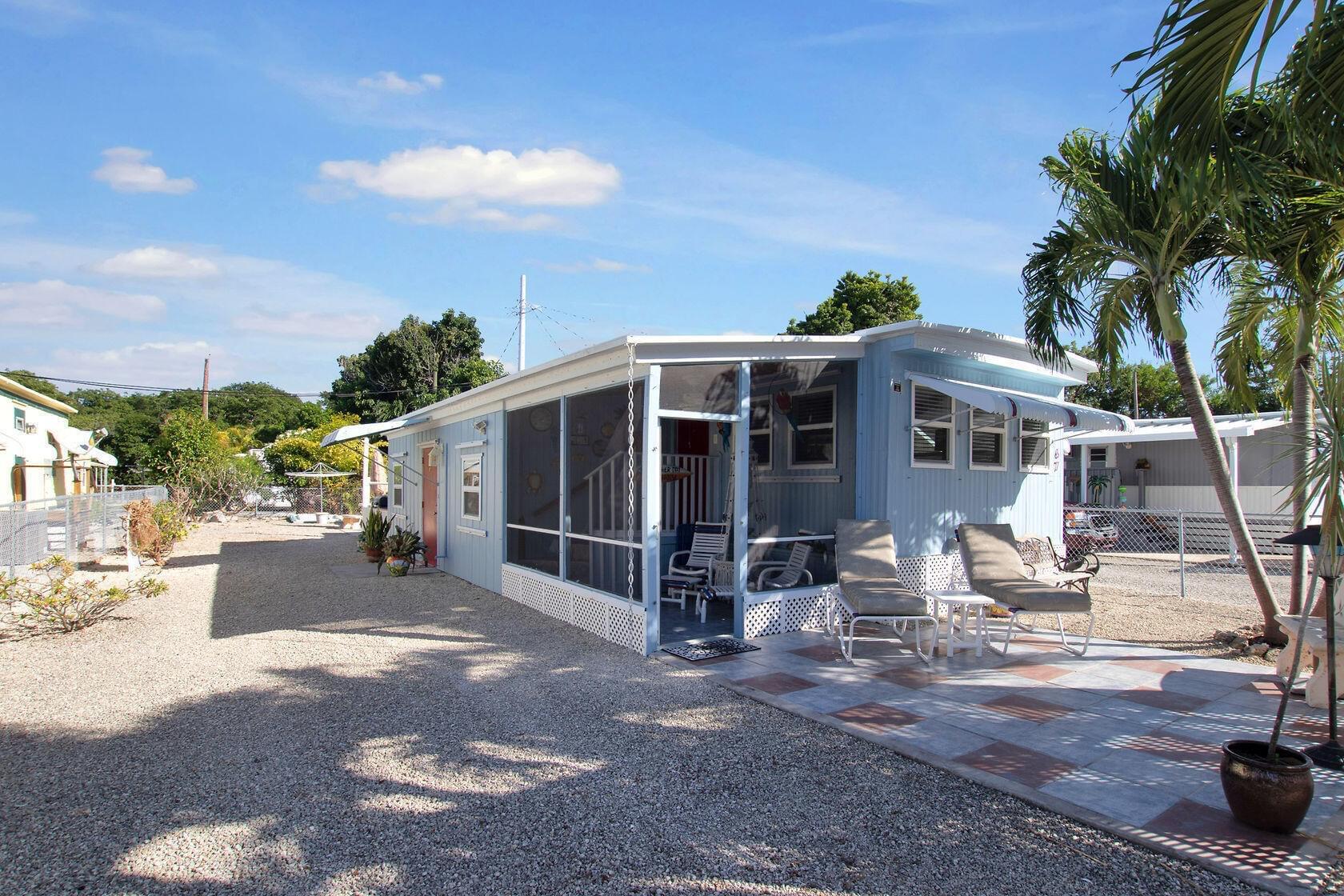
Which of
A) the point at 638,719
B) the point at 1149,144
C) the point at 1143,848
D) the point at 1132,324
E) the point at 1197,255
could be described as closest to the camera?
the point at 1143,848

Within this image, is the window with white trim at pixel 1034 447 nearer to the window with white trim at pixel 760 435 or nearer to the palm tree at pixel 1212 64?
the window with white trim at pixel 760 435

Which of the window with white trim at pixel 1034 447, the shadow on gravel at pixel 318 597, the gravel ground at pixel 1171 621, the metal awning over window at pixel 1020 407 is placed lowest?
the shadow on gravel at pixel 318 597

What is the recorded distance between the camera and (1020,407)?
7477 mm

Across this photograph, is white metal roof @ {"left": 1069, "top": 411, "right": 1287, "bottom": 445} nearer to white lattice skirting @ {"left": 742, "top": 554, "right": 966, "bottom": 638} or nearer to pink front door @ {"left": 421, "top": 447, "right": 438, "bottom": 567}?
white lattice skirting @ {"left": 742, "top": 554, "right": 966, "bottom": 638}

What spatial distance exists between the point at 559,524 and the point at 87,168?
1130 centimetres

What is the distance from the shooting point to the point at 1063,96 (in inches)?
308

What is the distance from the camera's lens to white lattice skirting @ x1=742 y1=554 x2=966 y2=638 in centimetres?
740

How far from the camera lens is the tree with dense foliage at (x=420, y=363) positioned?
1229 inches

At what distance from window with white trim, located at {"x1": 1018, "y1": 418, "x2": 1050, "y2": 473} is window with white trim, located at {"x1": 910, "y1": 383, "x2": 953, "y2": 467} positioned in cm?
151

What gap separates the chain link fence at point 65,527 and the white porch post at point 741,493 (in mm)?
8996

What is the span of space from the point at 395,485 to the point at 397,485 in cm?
13

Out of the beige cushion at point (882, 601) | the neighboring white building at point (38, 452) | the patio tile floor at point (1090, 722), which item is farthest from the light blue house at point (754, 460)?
the neighboring white building at point (38, 452)

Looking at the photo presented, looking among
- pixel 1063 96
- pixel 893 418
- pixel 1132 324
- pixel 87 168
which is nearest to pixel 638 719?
pixel 893 418

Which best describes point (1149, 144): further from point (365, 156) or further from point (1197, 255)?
point (365, 156)
